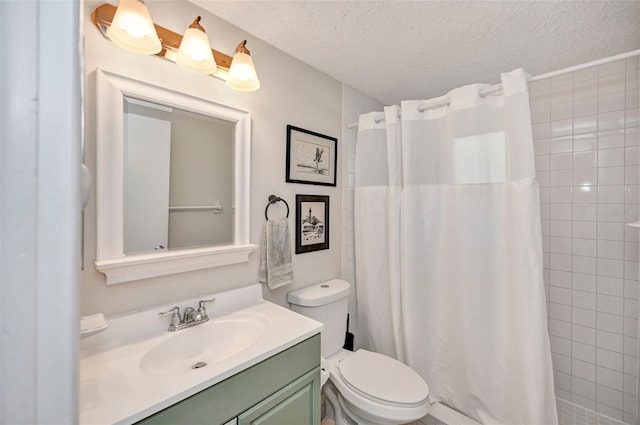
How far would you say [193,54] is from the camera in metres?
1.12

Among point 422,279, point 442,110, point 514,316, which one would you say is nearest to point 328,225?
point 422,279

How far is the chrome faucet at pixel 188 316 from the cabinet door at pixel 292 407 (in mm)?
424

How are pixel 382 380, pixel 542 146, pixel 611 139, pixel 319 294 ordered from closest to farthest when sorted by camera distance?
1. pixel 382 380
2. pixel 319 294
3. pixel 611 139
4. pixel 542 146

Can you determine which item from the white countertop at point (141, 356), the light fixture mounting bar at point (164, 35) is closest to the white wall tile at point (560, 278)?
the white countertop at point (141, 356)

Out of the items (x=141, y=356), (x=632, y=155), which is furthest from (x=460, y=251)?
(x=141, y=356)

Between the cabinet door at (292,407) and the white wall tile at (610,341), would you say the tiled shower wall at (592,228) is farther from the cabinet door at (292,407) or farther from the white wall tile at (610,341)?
the cabinet door at (292,407)

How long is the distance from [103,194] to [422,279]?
5.57 ft

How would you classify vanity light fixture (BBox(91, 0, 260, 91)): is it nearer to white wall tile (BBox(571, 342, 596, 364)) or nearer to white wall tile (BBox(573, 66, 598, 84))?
white wall tile (BBox(573, 66, 598, 84))

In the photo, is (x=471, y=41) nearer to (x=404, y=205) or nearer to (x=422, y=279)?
(x=404, y=205)

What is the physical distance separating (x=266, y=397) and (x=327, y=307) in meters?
0.70

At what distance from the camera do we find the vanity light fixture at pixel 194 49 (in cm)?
112

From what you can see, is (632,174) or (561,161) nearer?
(632,174)

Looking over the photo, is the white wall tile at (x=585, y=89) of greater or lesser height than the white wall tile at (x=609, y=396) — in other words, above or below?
above

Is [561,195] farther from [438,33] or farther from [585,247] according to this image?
[438,33]
